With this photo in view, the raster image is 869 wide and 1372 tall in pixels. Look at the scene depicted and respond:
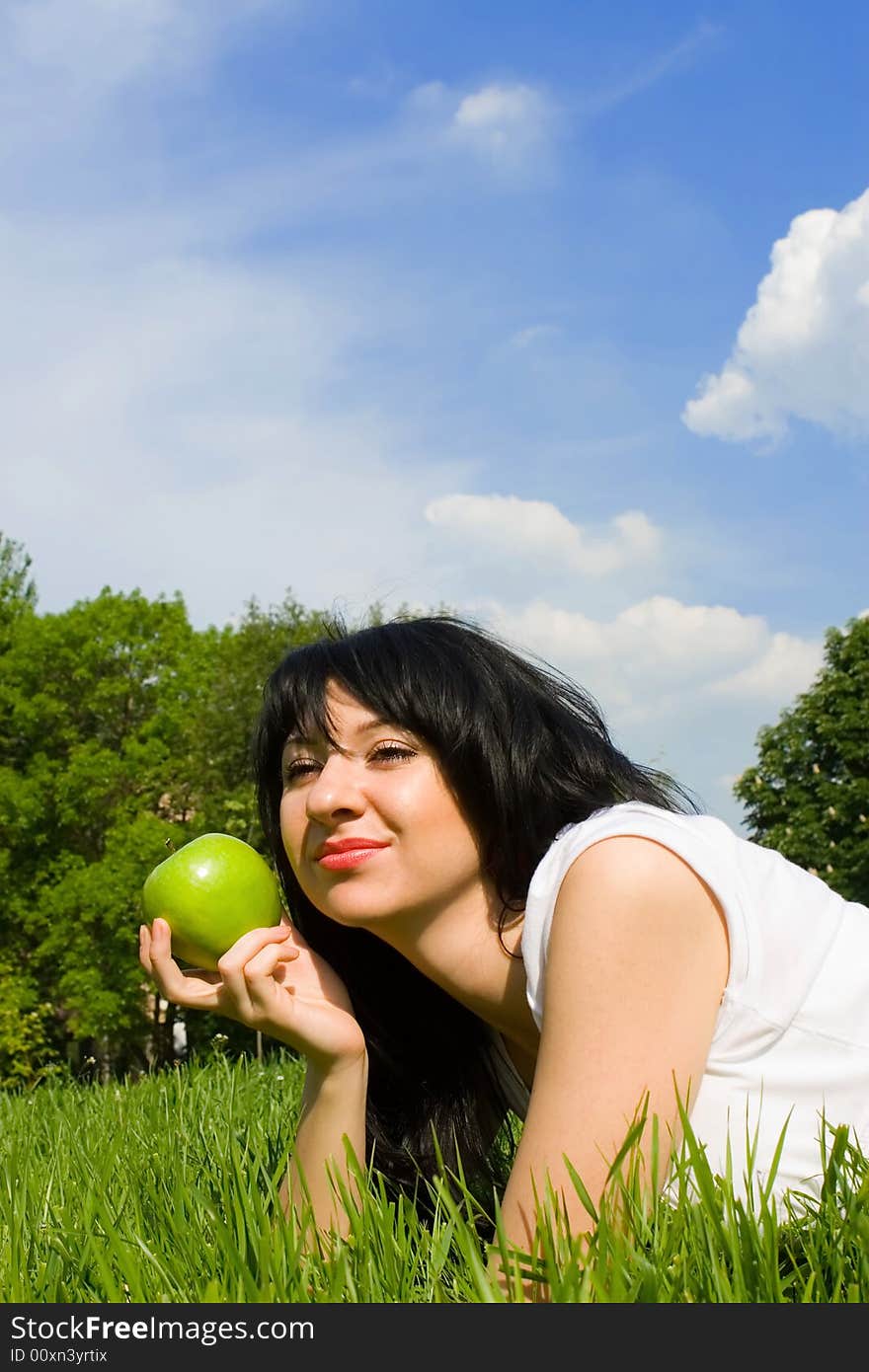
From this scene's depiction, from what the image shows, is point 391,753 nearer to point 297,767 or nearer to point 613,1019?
point 297,767

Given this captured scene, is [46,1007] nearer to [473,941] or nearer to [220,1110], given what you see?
[220,1110]

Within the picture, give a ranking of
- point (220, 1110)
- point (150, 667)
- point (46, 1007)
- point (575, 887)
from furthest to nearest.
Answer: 1. point (150, 667)
2. point (46, 1007)
3. point (220, 1110)
4. point (575, 887)

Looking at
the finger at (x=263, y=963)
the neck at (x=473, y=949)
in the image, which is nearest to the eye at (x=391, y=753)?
the neck at (x=473, y=949)

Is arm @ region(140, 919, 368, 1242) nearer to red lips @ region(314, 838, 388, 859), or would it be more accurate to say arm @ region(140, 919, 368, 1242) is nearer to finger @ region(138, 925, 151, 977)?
finger @ region(138, 925, 151, 977)

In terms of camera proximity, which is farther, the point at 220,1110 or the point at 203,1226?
the point at 220,1110

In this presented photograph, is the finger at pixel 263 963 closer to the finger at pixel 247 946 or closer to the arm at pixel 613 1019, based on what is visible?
the finger at pixel 247 946

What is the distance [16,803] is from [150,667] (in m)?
5.07

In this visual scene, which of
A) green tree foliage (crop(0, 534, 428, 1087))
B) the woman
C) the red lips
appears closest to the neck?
the woman

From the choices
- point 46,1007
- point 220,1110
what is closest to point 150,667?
point 46,1007

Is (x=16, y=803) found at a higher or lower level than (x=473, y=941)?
higher

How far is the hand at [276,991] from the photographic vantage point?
312cm

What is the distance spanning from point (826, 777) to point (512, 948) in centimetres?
2969
